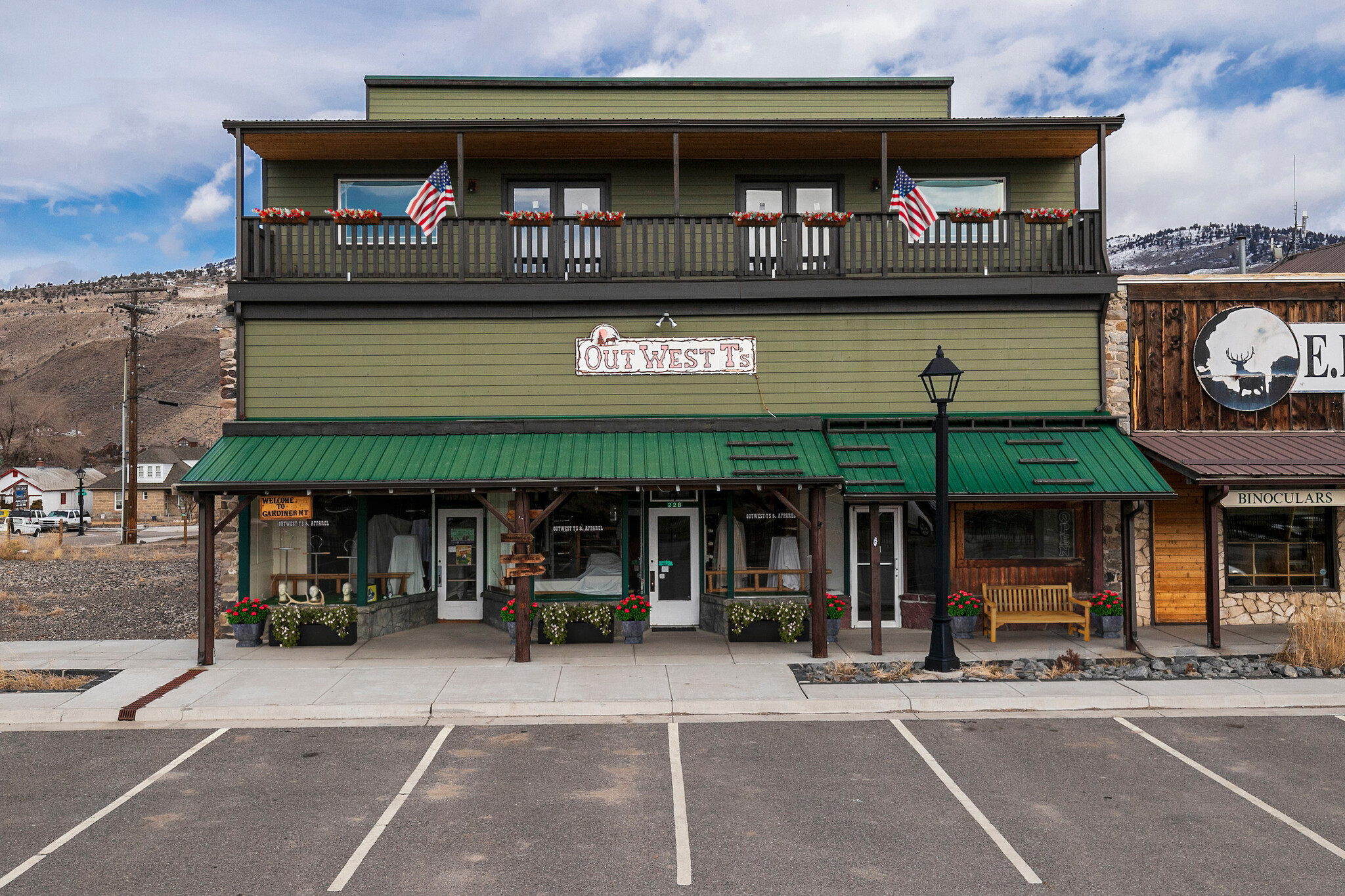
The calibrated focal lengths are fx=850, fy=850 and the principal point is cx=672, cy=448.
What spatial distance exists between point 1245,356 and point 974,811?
Answer: 38.3 ft

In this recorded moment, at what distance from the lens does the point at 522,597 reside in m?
12.6

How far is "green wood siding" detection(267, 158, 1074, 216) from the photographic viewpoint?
624 inches

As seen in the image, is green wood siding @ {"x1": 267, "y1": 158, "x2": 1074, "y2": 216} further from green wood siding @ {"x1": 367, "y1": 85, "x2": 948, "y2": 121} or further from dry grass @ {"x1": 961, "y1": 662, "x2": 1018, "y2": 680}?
dry grass @ {"x1": 961, "y1": 662, "x2": 1018, "y2": 680}

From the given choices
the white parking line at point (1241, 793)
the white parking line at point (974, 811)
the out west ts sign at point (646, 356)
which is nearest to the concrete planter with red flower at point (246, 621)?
the out west ts sign at point (646, 356)

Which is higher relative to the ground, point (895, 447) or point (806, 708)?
point (895, 447)

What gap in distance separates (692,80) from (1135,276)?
9053 mm

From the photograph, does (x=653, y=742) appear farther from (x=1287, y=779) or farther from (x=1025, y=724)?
(x=1287, y=779)

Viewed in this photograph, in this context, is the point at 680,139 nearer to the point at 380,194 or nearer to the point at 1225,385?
the point at 380,194

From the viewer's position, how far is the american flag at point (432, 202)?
14008 millimetres

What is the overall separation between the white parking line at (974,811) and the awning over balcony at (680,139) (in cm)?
974

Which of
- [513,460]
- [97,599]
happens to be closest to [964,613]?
[513,460]

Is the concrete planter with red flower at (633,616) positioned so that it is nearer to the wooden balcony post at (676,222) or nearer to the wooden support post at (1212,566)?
the wooden balcony post at (676,222)

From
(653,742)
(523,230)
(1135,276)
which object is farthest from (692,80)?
(653,742)

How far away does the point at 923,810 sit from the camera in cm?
739
